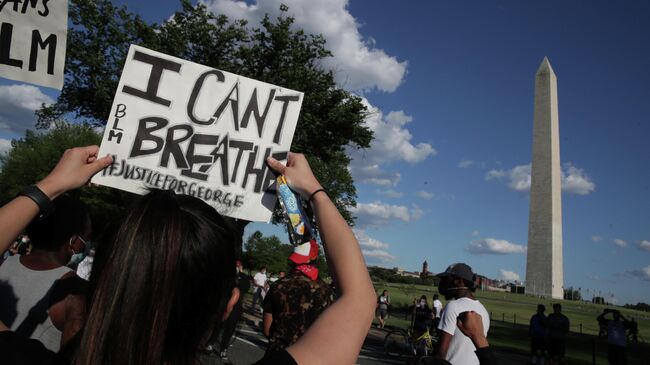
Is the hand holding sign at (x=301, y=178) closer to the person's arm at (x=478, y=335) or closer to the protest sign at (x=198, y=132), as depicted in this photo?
the protest sign at (x=198, y=132)

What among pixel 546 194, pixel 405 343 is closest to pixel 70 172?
pixel 405 343

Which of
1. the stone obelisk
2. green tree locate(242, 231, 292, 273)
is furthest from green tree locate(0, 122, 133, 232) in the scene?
green tree locate(242, 231, 292, 273)

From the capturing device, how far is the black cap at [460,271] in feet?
13.6

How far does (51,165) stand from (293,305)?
35040 millimetres

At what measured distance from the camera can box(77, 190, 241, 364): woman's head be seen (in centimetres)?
114

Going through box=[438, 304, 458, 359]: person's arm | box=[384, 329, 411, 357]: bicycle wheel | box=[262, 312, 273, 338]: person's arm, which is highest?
box=[438, 304, 458, 359]: person's arm

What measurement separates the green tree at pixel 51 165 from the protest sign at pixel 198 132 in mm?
31488

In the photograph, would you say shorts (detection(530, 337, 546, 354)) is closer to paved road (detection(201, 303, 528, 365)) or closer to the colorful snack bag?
paved road (detection(201, 303, 528, 365))

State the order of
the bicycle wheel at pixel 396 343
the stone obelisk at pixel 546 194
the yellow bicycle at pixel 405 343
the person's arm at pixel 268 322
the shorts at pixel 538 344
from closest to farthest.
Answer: the person's arm at pixel 268 322 → the yellow bicycle at pixel 405 343 → the shorts at pixel 538 344 → the bicycle wheel at pixel 396 343 → the stone obelisk at pixel 546 194

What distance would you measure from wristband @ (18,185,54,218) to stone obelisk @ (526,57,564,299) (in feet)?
126

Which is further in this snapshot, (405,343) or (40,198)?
(405,343)

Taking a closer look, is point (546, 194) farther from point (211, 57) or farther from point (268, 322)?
point (268, 322)

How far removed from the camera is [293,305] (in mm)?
4375

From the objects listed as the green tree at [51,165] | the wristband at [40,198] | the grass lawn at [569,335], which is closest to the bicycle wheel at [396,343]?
the grass lawn at [569,335]
